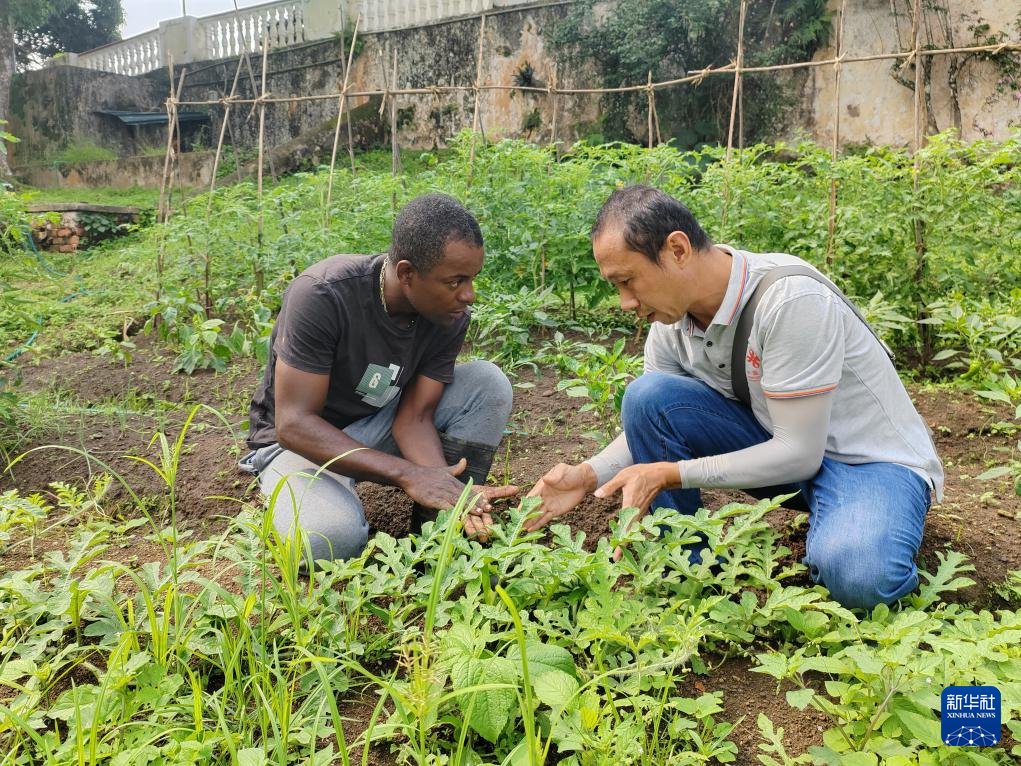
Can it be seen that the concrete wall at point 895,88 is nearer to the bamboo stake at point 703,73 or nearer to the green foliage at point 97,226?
the bamboo stake at point 703,73

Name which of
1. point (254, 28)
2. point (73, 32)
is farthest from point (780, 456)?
point (73, 32)

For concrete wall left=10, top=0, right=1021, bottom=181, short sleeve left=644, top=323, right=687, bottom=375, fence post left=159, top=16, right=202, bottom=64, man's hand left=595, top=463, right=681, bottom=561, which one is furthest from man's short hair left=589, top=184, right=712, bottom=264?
fence post left=159, top=16, right=202, bottom=64

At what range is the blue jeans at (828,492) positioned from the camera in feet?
6.70

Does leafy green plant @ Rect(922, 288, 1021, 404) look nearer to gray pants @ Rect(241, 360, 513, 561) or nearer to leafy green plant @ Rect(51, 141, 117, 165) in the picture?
gray pants @ Rect(241, 360, 513, 561)

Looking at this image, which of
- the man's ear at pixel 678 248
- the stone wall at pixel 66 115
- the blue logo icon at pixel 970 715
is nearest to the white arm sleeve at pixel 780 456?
the man's ear at pixel 678 248

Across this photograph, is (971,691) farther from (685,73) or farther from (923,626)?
(685,73)

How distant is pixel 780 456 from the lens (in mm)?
2209

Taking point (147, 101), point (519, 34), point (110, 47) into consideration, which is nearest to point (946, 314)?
point (519, 34)

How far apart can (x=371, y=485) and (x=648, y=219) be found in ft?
5.47

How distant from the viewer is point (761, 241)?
5.21 m

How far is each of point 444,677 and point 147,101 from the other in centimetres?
2259

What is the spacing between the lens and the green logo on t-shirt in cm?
281

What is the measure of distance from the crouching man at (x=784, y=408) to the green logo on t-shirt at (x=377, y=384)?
0.74 metres

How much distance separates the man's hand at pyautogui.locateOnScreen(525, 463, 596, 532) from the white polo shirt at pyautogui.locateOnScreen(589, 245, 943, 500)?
33 cm
